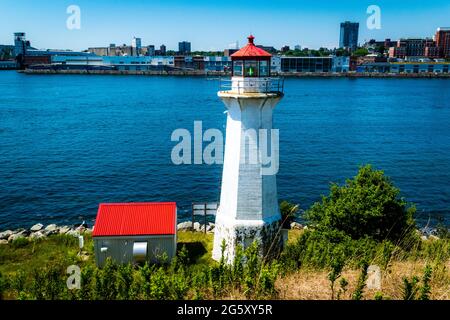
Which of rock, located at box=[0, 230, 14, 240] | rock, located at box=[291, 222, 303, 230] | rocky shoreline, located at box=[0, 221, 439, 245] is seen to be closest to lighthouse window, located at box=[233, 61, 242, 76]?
rocky shoreline, located at box=[0, 221, 439, 245]

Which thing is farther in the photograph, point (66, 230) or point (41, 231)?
point (41, 231)

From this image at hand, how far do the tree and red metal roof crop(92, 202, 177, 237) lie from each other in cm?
643

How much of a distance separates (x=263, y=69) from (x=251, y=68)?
49cm

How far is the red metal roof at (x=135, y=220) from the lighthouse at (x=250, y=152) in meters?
2.48

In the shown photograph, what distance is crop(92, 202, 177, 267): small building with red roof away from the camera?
56.8 feet

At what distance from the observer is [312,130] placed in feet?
191

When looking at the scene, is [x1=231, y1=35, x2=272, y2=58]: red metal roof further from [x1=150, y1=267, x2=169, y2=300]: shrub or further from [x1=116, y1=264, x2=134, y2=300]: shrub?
[x1=150, y1=267, x2=169, y2=300]: shrub

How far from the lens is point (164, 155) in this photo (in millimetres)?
44406

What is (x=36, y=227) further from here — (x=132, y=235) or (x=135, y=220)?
(x=132, y=235)

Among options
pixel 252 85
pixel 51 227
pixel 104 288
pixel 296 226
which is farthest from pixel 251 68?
pixel 51 227

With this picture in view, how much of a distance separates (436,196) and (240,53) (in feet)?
81.7

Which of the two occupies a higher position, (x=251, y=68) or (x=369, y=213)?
(x=251, y=68)
